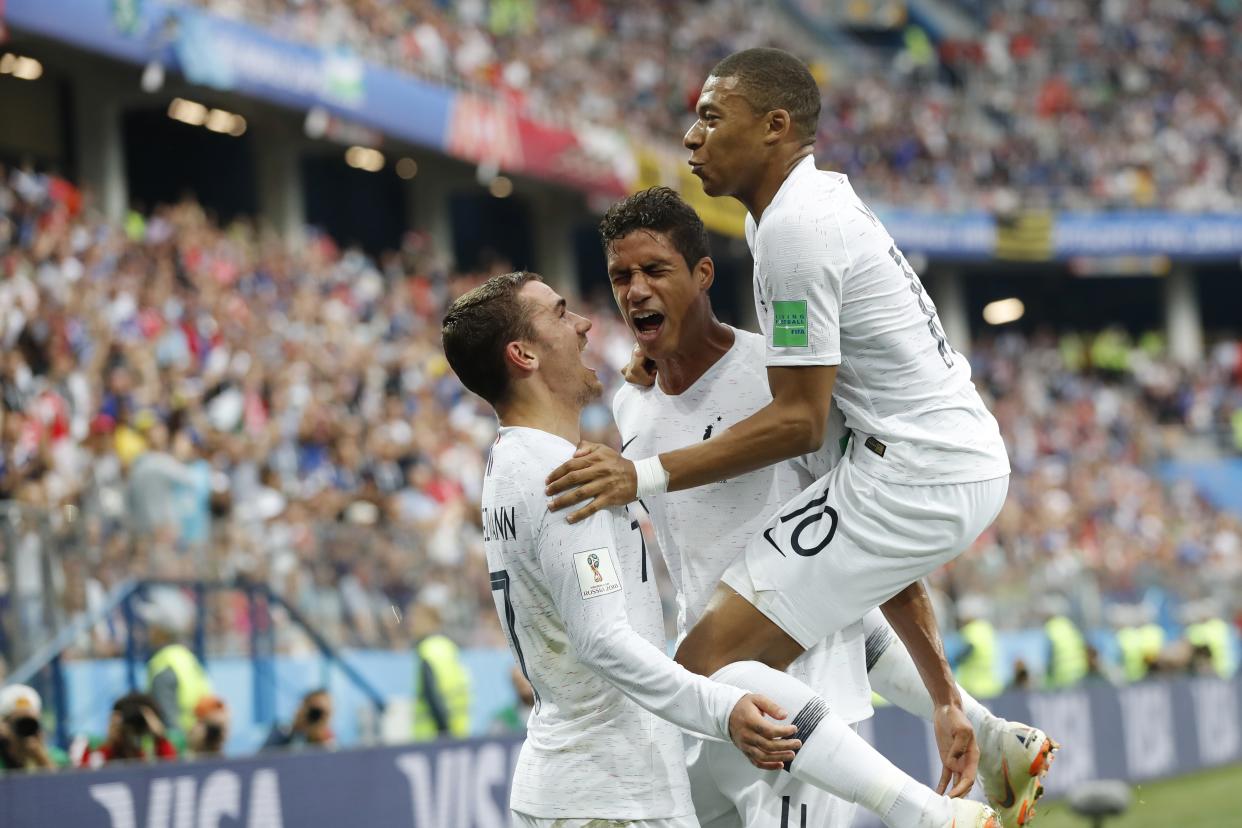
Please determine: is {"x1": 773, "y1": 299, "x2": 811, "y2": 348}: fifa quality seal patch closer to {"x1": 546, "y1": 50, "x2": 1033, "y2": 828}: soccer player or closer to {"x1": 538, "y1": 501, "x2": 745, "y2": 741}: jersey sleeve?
{"x1": 546, "y1": 50, "x2": 1033, "y2": 828}: soccer player

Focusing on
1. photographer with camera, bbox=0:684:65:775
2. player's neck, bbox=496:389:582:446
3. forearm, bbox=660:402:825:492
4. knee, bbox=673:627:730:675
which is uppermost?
player's neck, bbox=496:389:582:446

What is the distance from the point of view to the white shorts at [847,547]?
476cm

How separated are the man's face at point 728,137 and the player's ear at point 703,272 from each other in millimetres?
253

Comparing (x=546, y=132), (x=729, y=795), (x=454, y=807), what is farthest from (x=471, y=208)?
(x=729, y=795)

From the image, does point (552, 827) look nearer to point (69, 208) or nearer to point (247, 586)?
point (247, 586)

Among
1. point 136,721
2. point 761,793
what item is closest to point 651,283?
point 761,793

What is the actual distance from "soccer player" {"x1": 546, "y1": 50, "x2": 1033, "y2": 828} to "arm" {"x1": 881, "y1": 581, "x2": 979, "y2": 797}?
126 mm

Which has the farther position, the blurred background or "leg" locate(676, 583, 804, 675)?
the blurred background

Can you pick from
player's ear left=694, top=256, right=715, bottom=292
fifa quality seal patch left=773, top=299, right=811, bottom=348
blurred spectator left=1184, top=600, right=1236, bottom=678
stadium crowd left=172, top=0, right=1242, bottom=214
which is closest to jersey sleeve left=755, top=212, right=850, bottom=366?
fifa quality seal patch left=773, top=299, right=811, bottom=348

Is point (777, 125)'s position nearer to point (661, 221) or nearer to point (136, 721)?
point (661, 221)

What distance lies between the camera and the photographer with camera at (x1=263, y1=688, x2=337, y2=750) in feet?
31.2

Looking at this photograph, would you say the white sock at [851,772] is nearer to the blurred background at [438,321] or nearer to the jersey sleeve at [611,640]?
the jersey sleeve at [611,640]

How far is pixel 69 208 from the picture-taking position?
612 inches

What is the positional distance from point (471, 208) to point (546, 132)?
4.54m
